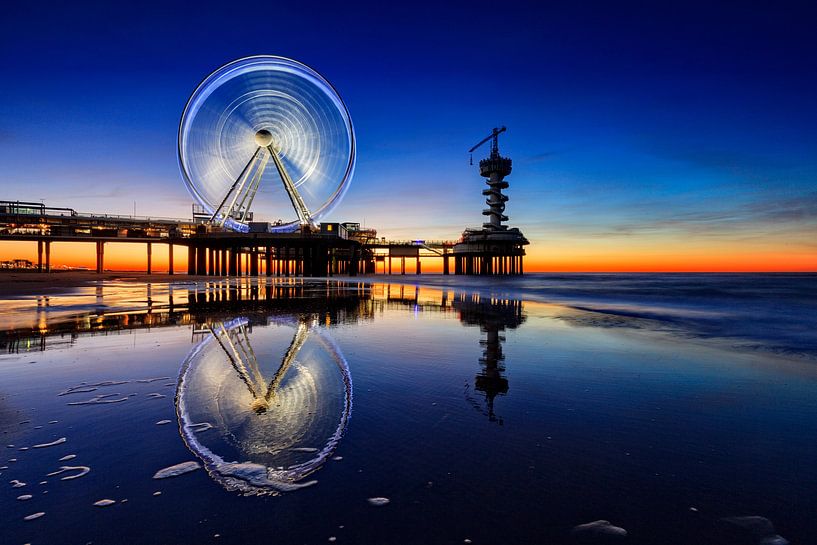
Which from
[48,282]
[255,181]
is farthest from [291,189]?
[48,282]

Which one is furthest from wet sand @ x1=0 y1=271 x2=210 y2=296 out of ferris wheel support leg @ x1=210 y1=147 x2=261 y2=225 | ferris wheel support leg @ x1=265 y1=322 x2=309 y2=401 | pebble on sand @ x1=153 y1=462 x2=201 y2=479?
pebble on sand @ x1=153 y1=462 x2=201 y2=479

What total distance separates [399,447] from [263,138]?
53.6 meters

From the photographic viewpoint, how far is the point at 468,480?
247 centimetres

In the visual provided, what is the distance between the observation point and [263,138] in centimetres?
5047

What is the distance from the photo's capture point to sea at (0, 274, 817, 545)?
203cm

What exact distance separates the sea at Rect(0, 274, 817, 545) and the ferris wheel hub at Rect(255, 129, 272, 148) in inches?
1904

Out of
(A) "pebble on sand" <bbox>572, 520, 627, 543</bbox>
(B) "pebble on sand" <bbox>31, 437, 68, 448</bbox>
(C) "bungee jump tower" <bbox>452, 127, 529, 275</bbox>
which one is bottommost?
(A) "pebble on sand" <bbox>572, 520, 627, 543</bbox>

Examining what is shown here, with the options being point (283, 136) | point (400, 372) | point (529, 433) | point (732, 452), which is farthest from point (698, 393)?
point (283, 136)

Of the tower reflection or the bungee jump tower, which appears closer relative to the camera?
the tower reflection

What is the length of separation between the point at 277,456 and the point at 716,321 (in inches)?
582

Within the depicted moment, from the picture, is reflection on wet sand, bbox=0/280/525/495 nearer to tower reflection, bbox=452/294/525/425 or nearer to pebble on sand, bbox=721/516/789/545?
tower reflection, bbox=452/294/525/425

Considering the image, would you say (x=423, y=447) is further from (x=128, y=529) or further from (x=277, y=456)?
(x=128, y=529)

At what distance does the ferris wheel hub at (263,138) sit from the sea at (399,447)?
48.4 m

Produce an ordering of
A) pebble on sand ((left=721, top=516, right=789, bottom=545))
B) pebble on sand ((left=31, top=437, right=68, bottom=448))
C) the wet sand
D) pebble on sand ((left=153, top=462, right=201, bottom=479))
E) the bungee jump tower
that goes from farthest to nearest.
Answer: the bungee jump tower → the wet sand → pebble on sand ((left=31, top=437, right=68, bottom=448)) → pebble on sand ((left=153, top=462, right=201, bottom=479)) → pebble on sand ((left=721, top=516, right=789, bottom=545))
